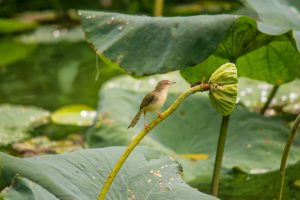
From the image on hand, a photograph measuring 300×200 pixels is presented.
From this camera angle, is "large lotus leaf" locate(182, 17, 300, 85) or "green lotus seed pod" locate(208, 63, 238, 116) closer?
"green lotus seed pod" locate(208, 63, 238, 116)

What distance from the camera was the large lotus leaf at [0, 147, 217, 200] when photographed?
172cm

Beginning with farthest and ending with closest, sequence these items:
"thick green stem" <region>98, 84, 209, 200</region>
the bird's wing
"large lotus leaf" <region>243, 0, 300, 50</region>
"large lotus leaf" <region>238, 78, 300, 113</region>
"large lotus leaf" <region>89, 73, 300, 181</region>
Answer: "large lotus leaf" <region>238, 78, 300, 113</region> → "large lotus leaf" <region>89, 73, 300, 181</region> → "large lotus leaf" <region>243, 0, 300, 50</region> → the bird's wing → "thick green stem" <region>98, 84, 209, 200</region>

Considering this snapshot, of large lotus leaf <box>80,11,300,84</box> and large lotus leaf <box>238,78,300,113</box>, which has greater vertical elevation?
large lotus leaf <box>80,11,300,84</box>

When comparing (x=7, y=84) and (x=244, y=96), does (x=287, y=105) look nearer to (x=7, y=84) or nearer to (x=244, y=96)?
(x=244, y=96)

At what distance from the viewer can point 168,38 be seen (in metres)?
2.25

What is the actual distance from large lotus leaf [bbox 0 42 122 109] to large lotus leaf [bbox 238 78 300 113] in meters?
1.03

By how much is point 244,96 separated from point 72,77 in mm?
1983

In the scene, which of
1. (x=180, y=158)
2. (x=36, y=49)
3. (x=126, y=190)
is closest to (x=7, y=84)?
(x=36, y=49)

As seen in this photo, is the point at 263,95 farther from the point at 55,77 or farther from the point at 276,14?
the point at 55,77

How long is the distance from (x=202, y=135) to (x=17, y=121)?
129 cm

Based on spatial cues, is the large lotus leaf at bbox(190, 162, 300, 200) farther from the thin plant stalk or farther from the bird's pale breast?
the bird's pale breast

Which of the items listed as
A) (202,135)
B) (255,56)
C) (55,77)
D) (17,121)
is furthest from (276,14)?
(55,77)

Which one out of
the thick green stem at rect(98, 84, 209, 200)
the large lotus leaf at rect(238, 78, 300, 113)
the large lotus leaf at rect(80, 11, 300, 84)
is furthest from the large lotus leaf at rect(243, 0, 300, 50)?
the thick green stem at rect(98, 84, 209, 200)

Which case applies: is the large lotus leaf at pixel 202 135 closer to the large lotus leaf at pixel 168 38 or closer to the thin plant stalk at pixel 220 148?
the thin plant stalk at pixel 220 148
